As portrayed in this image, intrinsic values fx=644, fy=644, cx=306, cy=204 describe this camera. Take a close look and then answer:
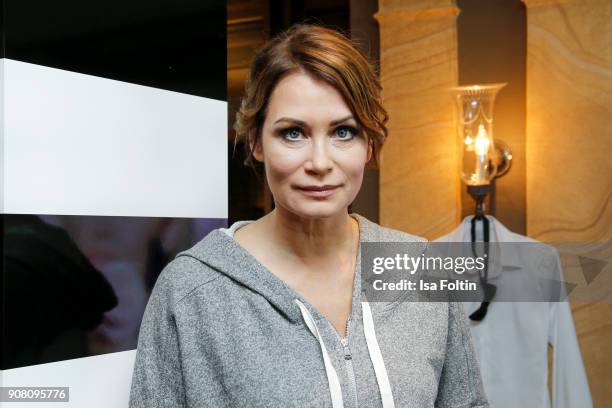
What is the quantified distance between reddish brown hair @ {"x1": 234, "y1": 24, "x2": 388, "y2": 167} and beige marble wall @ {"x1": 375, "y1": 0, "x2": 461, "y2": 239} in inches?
62.5

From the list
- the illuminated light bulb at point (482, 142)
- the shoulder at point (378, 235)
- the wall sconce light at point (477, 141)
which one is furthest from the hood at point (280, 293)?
the illuminated light bulb at point (482, 142)

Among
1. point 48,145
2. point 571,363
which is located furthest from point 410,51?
point 48,145

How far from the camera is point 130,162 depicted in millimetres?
1279

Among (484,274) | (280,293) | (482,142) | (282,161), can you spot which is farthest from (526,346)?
(282,161)

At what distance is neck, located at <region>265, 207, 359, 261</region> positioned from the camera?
1238mm

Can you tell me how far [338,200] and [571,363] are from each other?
144cm

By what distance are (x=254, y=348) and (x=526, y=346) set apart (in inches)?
55.8

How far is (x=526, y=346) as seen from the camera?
→ 7.27 ft

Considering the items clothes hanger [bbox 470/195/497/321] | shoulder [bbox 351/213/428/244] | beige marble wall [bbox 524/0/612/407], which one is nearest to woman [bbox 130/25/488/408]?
shoulder [bbox 351/213/428/244]

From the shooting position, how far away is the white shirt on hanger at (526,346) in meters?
2.17

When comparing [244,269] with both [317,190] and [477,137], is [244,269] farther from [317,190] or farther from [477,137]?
[477,137]

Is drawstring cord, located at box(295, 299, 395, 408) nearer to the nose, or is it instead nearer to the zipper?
the zipper

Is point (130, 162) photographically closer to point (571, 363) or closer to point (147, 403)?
point (147, 403)

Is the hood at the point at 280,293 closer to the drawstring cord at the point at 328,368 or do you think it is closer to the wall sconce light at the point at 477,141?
the drawstring cord at the point at 328,368
